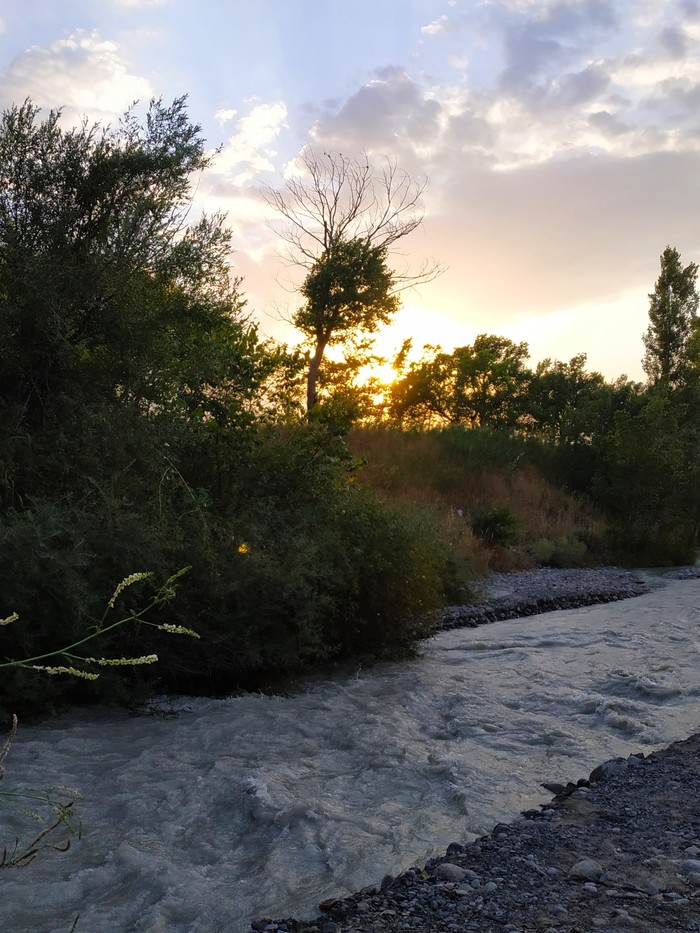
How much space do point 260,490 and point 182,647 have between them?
2.65 metres

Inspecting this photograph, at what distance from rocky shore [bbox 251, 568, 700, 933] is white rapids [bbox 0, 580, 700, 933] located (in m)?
0.21

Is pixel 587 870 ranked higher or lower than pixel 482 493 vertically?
lower

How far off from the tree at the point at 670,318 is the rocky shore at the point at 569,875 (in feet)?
119

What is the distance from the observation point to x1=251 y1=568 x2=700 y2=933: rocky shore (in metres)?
3.72

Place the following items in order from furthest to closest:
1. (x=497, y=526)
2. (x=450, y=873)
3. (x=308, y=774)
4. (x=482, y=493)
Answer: (x=482, y=493)
(x=497, y=526)
(x=308, y=774)
(x=450, y=873)

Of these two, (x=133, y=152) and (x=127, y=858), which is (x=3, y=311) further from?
(x=127, y=858)

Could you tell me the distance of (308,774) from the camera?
5.95 metres

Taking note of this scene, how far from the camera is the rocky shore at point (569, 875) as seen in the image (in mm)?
3721

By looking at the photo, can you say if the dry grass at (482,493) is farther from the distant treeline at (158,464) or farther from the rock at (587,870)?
the rock at (587,870)

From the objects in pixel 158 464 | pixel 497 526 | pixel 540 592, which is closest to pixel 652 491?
pixel 497 526

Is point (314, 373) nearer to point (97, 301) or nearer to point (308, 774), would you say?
point (97, 301)

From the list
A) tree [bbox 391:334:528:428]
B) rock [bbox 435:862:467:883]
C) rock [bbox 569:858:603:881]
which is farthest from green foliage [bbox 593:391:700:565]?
tree [bbox 391:334:528:428]

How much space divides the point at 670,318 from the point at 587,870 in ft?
129

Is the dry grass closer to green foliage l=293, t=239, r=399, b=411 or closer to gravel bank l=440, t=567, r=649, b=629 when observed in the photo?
gravel bank l=440, t=567, r=649, b=629
